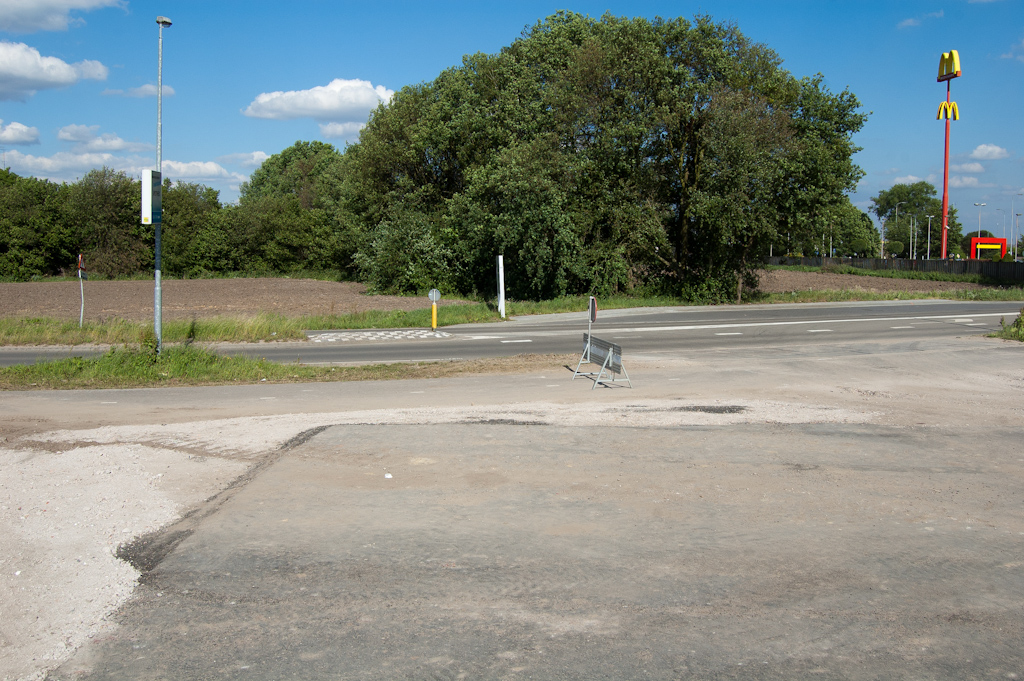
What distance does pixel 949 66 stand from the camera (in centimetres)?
7525

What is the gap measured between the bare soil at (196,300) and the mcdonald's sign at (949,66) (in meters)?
61.4

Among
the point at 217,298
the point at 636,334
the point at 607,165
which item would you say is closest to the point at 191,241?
the point at 217,298

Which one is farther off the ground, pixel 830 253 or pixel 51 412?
pixel 830 253

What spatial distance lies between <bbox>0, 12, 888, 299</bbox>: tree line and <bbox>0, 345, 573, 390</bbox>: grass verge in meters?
19.6

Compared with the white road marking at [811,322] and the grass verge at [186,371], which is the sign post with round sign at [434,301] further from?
the grass verge at [186,371]

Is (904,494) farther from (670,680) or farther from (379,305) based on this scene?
(379,305)

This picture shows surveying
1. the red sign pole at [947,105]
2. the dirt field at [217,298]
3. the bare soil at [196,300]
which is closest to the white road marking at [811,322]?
the dirt field at [217,298]

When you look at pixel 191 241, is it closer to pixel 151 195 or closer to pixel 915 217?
pixel 151 195

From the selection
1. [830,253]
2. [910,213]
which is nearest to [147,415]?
[830,253]

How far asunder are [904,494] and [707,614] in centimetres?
363

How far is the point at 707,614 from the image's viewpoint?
502 cm

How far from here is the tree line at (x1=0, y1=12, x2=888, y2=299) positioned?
37406 mm

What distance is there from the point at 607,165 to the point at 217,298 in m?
24.0

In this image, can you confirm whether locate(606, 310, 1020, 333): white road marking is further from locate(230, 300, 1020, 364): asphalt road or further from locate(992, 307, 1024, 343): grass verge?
locate(992, 307, 1024, 343): grass verge
